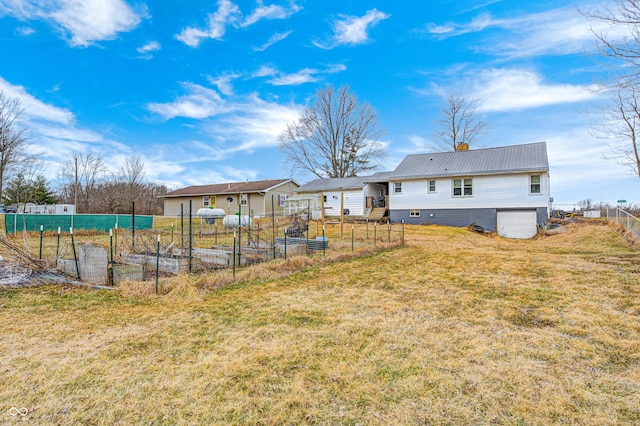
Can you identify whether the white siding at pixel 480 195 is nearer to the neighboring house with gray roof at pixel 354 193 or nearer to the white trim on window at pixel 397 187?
the white trim on window at pixel 397 187

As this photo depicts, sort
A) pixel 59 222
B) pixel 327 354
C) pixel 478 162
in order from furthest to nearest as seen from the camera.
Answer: pixel 478 162, pixel 59 222, pixel 327 354

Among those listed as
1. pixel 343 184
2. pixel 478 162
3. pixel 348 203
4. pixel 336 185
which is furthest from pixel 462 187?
pixel 336 185

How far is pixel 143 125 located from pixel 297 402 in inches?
1132

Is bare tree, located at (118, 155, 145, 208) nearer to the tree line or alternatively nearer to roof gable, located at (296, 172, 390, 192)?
the tree line

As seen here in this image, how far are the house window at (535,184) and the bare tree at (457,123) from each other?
36.0ft

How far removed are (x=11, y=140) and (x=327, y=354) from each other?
30006 millimetres

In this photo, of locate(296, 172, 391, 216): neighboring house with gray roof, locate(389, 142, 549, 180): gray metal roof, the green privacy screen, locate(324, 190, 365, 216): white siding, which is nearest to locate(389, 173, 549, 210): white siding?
locate(389, 142, 549, 180): gray metal roof

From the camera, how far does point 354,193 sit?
966 inches

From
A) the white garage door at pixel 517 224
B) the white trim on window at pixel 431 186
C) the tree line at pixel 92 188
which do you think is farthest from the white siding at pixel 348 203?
the tree line at pixel 92 188

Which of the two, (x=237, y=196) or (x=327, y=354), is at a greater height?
(x=237, y=196)

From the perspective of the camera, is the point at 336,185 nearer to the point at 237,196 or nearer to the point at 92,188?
the point at 237,196

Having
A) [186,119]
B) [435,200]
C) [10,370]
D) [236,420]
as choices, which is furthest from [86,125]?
[236,420]

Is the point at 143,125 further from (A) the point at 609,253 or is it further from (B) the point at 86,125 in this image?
(A) the point at 609,253

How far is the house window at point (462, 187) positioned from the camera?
2047cm
